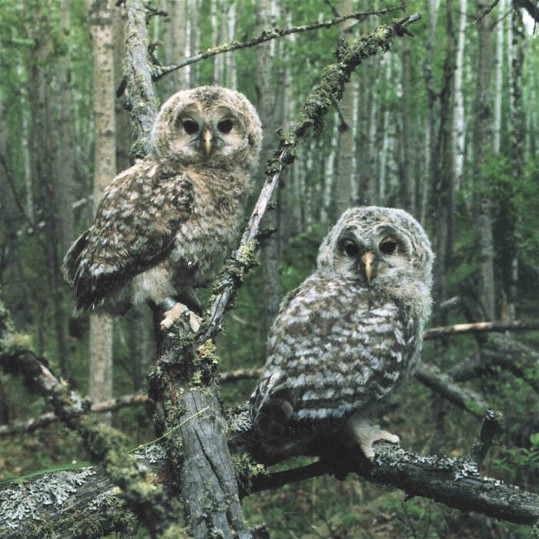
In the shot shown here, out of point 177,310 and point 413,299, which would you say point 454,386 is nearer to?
point 413,299

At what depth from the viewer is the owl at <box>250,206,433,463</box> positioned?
109 inches

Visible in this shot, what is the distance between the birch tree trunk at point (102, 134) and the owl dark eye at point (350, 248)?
3.45m

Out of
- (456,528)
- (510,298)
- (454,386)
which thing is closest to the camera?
(456,528)

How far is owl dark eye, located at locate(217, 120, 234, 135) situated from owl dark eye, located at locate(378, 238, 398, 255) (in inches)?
53.1

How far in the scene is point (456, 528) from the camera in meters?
5.85

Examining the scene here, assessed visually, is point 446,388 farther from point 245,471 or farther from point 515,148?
point 515,148

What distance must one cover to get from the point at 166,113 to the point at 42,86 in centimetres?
851

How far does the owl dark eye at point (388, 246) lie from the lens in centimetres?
331

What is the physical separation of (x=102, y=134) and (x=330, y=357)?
4.28 m

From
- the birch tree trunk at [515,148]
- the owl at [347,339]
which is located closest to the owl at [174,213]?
the owl at [347,339]

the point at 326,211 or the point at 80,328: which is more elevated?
the point at 326,211

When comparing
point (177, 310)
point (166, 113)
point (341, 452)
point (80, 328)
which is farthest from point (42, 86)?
point (341, 452)

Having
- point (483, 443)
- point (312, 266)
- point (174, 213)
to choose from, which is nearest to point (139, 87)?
point (174, 213)

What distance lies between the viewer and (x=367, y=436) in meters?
2.84
